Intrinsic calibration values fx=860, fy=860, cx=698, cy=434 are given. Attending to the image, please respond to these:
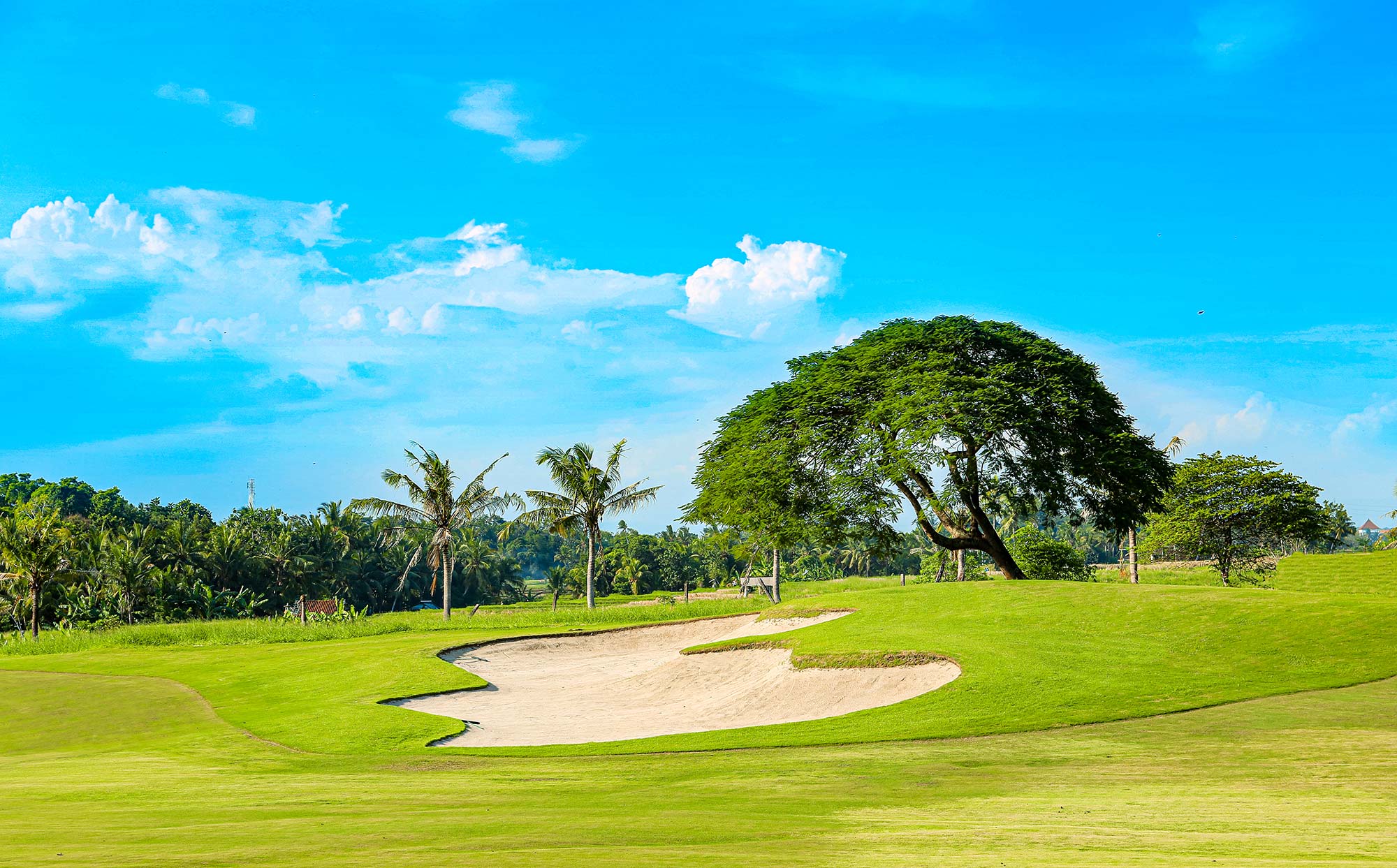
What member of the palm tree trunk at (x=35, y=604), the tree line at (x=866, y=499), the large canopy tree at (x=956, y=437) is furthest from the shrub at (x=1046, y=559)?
the palm tree trunk at (x=35, y=604)

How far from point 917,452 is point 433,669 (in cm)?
2151

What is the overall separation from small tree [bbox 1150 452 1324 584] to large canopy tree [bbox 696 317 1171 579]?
50.6 feet

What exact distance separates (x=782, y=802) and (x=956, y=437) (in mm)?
28574

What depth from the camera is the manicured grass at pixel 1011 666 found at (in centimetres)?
1880

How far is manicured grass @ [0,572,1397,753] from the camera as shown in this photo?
18797 millimetres

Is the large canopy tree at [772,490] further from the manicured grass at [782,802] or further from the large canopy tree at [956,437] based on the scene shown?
the manicured grass at [782,802]

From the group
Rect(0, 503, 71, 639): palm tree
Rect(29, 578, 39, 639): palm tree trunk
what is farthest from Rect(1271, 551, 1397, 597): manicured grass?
Rect(0, 503, 71, 639): palm tree

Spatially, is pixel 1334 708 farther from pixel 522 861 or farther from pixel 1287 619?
pixel 522 861

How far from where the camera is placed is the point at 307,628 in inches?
1845

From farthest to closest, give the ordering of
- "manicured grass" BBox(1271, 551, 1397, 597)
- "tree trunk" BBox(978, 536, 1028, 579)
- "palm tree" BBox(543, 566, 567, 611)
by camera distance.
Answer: "palm tree" BBox(543, 566, 567, 611)
"tree trunk" BBox(978, 536, 1028, 579)
"manicured grass" BBox(1271, 551, 1397, 597)

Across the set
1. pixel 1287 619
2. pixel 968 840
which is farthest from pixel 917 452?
pixel 968 840

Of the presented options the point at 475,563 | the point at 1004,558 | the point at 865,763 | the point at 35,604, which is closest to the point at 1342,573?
the point at 1004,558

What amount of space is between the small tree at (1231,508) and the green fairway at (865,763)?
3044 centimetres

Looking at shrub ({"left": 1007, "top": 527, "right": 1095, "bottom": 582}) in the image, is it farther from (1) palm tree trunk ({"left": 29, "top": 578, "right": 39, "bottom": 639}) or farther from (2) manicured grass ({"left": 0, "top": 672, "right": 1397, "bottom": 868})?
(1) palm tree trunk ({"left": 29, "top": 578, "right": 39, "bottom": 639})
